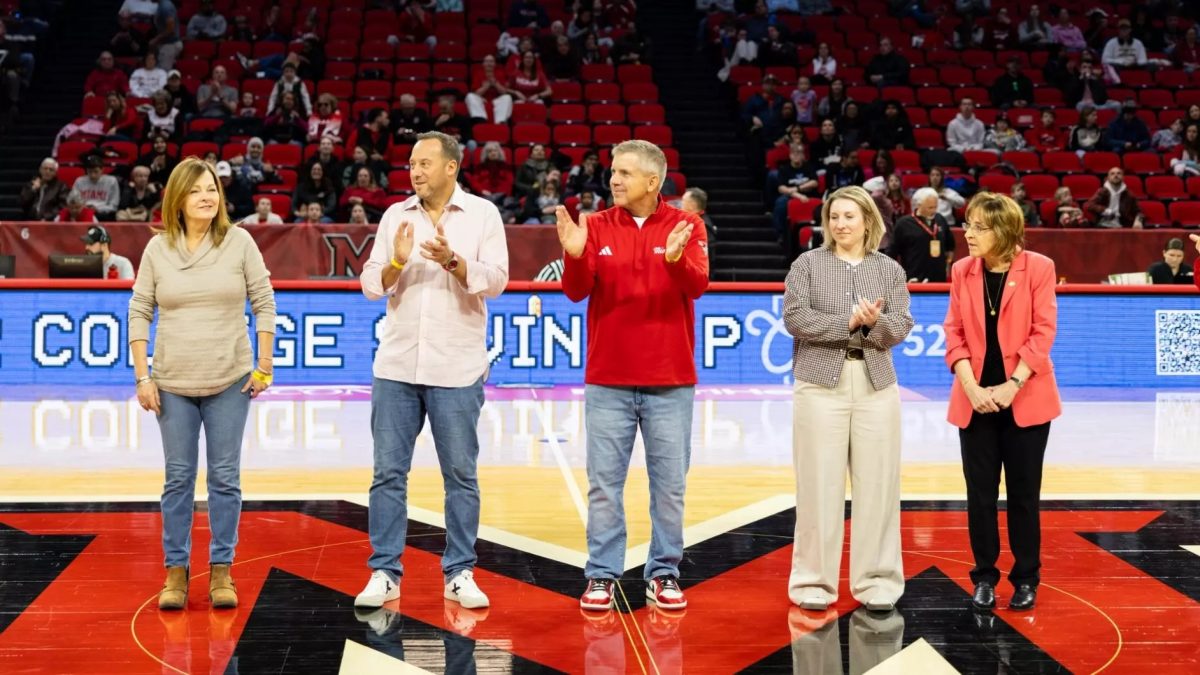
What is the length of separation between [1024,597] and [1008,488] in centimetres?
43

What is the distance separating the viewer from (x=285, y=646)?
15.7 ft

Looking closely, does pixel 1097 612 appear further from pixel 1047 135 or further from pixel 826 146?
pixel 1047 135

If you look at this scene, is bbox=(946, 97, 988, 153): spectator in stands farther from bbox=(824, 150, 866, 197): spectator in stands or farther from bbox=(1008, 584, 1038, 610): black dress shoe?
bbox=(1008, 584, 1038, 610): black dress shoe

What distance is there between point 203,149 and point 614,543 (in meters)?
12.4

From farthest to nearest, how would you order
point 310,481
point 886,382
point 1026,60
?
point 1026,60 < point 310,481 < point 886,382

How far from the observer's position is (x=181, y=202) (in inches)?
203

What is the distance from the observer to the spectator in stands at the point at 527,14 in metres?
19.7

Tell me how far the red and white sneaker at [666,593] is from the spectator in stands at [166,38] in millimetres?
15154

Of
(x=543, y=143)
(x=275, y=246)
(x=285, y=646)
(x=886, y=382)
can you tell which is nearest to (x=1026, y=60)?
(x=543, y=143)

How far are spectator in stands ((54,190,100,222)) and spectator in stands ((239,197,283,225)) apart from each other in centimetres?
176

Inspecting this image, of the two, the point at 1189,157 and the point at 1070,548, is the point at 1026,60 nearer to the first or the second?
the point at 1189,157

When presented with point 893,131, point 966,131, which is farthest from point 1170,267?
point 893,131

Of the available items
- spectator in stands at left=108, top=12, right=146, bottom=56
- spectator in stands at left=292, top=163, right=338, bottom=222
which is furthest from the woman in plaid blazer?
spectator in stands at left=108, top=12, right=146, bottom=56

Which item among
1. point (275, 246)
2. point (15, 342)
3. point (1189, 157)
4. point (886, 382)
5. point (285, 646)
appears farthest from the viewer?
point (1189, 157)
